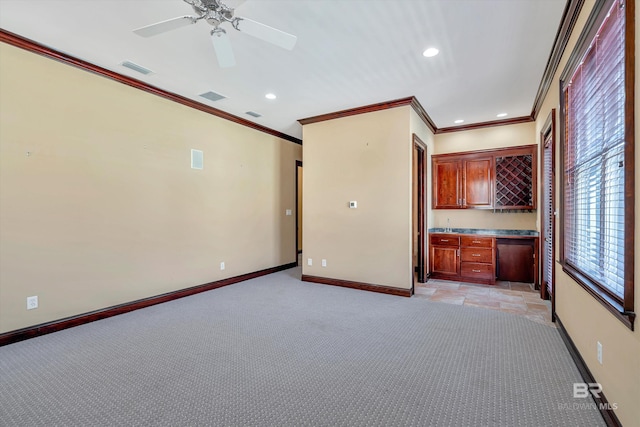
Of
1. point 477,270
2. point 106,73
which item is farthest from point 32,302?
point 477,270

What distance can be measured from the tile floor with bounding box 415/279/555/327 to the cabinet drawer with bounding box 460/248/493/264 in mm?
411

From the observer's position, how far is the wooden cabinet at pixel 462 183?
17.5 feet

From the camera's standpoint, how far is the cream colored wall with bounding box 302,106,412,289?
4.42 m

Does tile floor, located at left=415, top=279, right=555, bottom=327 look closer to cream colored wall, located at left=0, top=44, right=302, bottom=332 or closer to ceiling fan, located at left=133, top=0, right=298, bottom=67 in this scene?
cream colored wall, located at left=0, top=44, right=302, bottom=332

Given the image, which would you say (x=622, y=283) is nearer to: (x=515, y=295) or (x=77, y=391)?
(x=515, y=295)

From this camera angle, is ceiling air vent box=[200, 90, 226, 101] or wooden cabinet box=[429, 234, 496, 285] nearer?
ceiling air vent box=[200, 90, 226, 101]

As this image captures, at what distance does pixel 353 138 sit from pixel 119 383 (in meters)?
4.09

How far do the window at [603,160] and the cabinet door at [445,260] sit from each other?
99.0 inches

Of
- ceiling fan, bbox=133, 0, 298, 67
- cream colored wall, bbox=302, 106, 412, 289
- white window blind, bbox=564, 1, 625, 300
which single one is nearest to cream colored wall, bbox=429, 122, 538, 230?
cream colored wall, bbox=302, 106, 412, 289

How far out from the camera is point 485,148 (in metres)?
5.47

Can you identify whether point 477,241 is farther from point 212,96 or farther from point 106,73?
point 106,73

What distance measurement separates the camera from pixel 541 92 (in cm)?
395

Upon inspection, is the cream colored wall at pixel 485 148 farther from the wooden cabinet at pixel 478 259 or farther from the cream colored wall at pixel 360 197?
the cream colored wall at pixel 360 197

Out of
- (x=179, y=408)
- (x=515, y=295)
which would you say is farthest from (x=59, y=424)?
(x=515, y=295)
